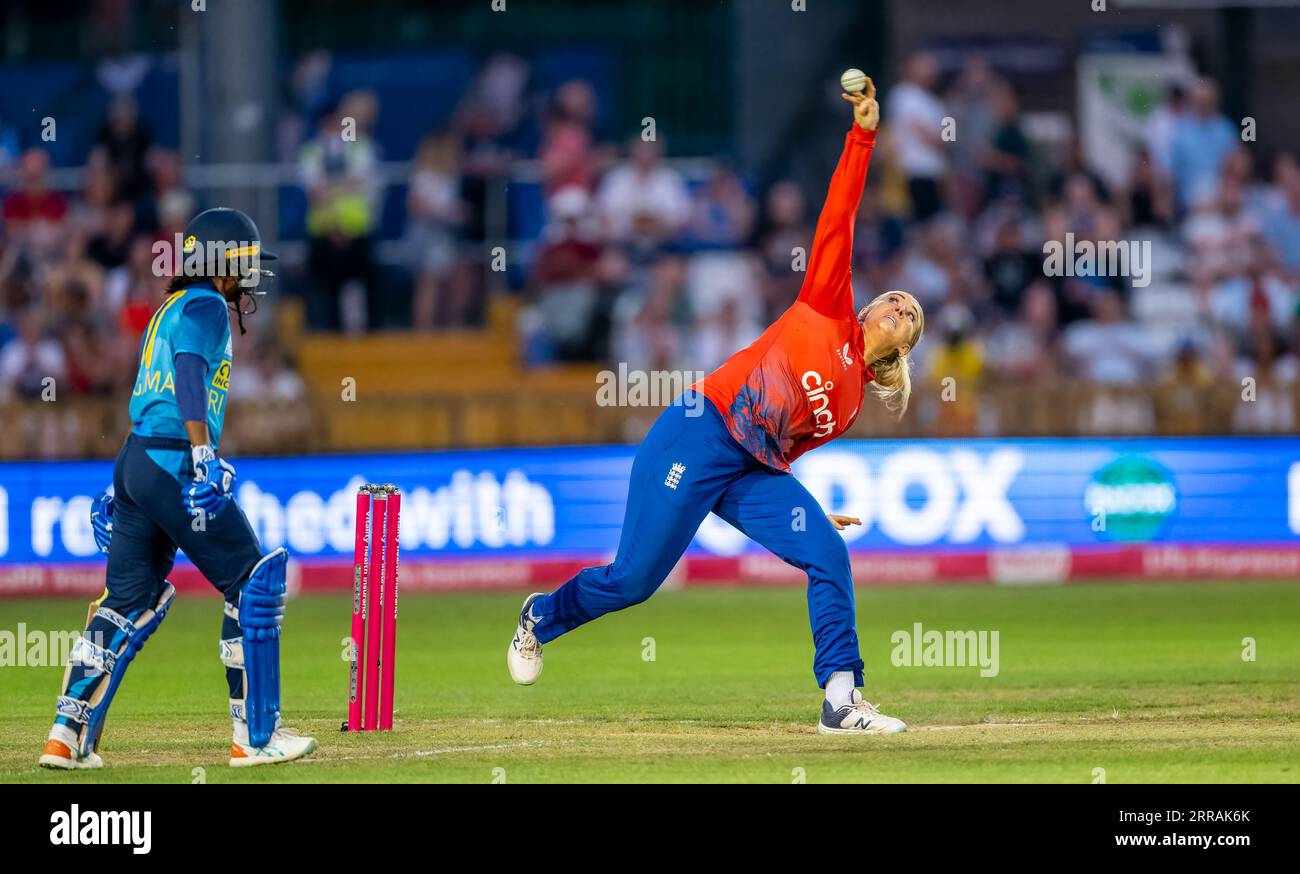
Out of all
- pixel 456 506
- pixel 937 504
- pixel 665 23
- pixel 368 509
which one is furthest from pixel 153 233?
pixel 368 509

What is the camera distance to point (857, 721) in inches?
368

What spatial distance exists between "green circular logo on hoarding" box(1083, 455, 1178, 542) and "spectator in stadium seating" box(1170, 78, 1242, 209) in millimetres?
4959

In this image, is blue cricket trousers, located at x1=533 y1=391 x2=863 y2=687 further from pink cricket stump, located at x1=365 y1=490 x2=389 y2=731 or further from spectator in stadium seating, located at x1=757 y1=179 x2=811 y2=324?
spectator in stadium seating, located at x1=757 y1=179 x2=811 y2=324

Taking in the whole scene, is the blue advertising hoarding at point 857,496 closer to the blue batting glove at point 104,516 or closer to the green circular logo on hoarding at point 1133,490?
the green circular logo on hoarding at point 1133,490

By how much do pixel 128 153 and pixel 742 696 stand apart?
12959mm

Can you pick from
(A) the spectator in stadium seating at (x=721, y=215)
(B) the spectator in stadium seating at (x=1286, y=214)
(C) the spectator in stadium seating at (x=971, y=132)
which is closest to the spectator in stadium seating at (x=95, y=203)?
(A) the spectator in stadium seating at (x=721, y=215)

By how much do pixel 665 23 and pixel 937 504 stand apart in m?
9.58

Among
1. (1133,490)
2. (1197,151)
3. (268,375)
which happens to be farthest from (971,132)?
(268,375)

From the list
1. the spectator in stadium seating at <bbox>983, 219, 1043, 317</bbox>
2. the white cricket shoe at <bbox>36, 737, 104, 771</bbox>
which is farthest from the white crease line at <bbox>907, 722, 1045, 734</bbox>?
the spectator in stadium seating at <bbox>983, 219, 1043, 317</bbox>

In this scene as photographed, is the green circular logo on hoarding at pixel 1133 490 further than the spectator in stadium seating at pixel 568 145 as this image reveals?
No

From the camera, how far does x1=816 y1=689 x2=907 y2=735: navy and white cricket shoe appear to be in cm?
936

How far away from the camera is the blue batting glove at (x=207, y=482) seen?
330 inches

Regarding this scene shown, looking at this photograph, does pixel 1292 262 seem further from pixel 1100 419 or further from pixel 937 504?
pixel 937 504

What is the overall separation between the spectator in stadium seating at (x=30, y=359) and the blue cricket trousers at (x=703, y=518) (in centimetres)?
1213
